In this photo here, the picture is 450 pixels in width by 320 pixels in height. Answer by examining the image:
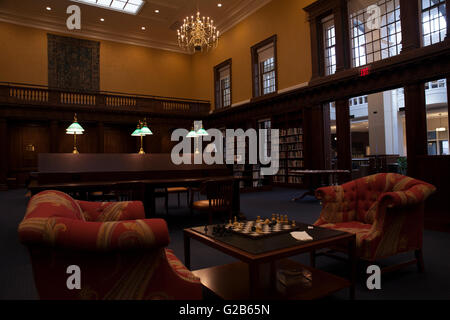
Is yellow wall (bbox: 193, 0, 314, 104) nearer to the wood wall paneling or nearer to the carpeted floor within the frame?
the carpeted floor

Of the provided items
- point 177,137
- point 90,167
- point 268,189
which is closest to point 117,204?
point 90,167

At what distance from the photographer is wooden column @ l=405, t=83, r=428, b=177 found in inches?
266

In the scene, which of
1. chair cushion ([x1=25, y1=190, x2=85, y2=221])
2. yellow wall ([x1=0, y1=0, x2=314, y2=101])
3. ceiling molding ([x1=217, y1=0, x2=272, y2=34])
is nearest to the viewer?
chair cushion ([x1=25, y1=190, x2=85, y2=221])

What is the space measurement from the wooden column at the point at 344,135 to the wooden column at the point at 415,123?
1701 millimetres

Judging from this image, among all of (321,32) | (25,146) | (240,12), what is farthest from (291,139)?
(25,146)

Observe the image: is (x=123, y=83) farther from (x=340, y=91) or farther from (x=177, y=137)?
(x=340, y=91)

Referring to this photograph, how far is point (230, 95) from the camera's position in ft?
43.2

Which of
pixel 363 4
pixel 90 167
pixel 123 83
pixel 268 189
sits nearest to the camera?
pixel 90 167

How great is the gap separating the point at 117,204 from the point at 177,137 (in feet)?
39.8

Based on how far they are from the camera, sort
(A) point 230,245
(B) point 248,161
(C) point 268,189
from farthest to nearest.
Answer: (B) point 248,161
(C) point 268,189
(A) point 230,245

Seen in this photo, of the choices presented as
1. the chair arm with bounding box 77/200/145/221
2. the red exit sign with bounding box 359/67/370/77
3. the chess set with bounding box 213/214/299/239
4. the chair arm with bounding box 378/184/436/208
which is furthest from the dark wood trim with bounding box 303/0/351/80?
the chair arm with bounding box 77/200/145/221

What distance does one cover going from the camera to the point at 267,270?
7.54ft

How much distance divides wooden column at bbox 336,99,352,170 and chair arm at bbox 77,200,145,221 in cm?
741
